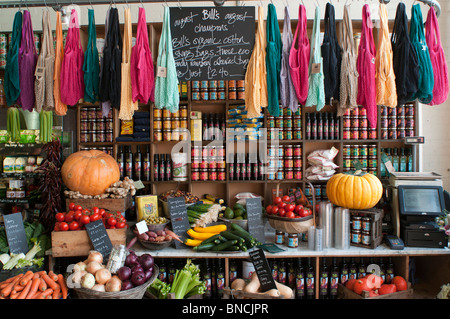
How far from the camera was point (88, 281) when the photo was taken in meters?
2.13

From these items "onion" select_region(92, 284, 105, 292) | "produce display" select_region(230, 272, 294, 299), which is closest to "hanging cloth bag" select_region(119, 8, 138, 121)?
"onion" select_region(92, 284, 105, 292)

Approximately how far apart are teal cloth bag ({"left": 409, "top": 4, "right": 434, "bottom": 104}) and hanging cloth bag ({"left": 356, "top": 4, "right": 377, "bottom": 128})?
35 cm

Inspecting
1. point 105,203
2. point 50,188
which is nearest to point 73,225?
point 105,203

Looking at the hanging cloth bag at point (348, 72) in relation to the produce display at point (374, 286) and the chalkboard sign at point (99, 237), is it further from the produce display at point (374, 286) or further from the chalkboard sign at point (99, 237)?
the chalkboard sign at point (99, 237)

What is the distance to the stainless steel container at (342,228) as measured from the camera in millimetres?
3053

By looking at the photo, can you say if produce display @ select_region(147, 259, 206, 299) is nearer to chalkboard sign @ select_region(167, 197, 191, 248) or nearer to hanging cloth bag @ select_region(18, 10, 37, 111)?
chalkboard sign @ select_region(167, 197, 191, 248)

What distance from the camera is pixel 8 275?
270 cm

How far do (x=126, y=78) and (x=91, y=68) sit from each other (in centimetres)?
35

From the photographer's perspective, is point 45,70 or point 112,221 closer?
point 112,221

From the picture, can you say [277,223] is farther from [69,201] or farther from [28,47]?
[28,47]

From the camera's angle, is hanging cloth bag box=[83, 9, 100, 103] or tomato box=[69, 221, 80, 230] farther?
hanging cloth bag box=[83, 9, 100, 103]

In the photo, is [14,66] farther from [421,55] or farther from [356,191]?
[421,55]

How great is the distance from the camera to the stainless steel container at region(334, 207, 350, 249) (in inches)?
120
